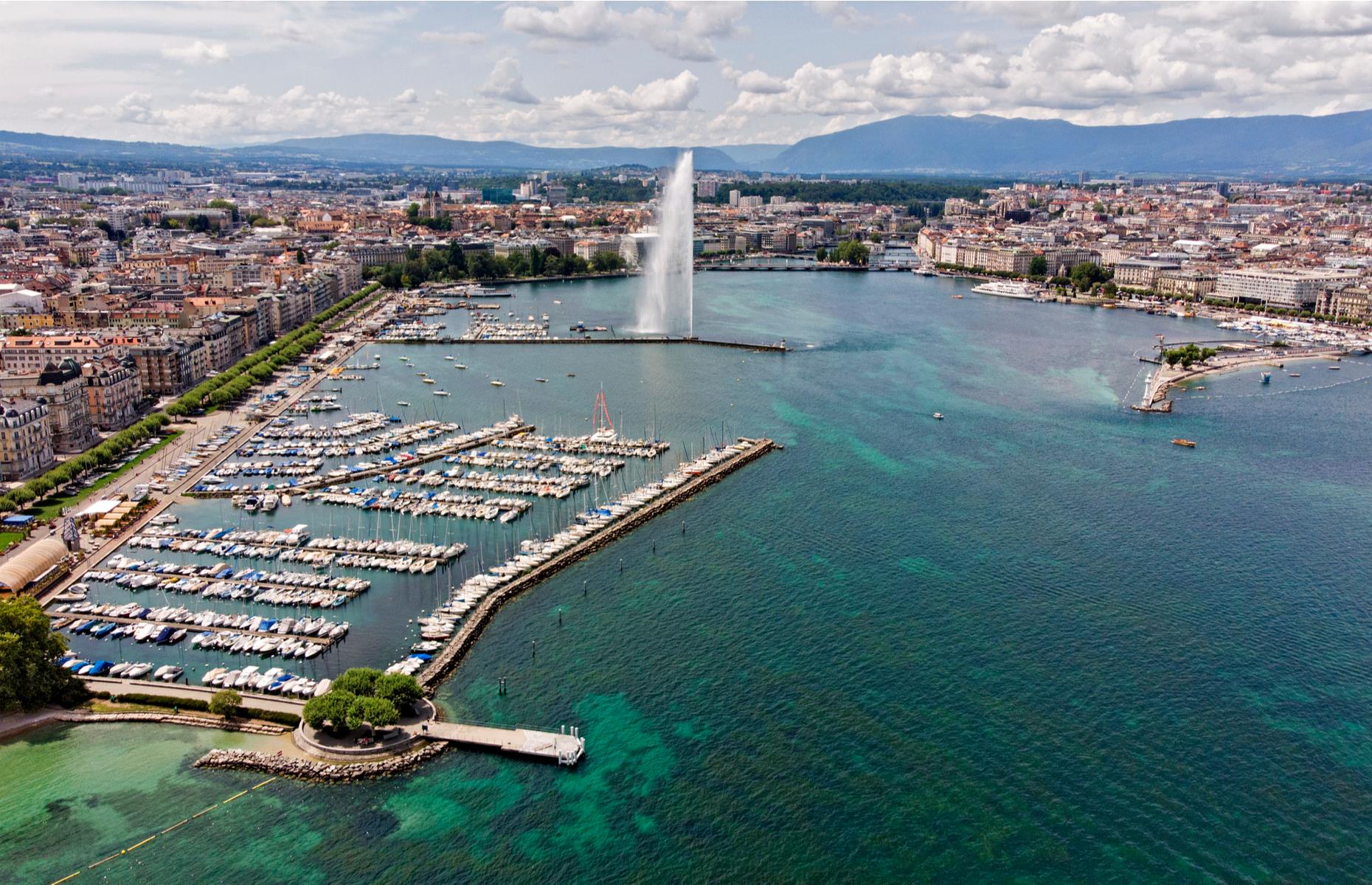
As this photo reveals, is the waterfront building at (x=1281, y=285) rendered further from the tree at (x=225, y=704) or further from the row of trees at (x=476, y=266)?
the tree at (x=225, y=704)

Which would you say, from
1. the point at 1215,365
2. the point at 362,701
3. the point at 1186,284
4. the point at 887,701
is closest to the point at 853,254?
the point at 1186,284

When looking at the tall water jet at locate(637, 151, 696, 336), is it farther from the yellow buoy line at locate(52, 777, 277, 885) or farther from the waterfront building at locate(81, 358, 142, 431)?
the yellow buoy line at locate(52, 777, 277, 885)

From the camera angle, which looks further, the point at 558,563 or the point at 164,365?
the point at 164,365

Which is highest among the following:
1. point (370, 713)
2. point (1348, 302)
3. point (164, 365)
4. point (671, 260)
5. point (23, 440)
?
point (671, 260)

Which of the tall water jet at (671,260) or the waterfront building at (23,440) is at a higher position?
the tall water jet at (671,260)

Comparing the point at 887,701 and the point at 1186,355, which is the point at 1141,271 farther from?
the point at 887,701

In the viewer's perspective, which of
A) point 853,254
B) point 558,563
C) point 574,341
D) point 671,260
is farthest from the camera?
point 853,254

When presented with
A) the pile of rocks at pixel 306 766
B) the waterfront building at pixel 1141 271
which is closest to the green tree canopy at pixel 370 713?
the pile of rocks at pixel 306 766
